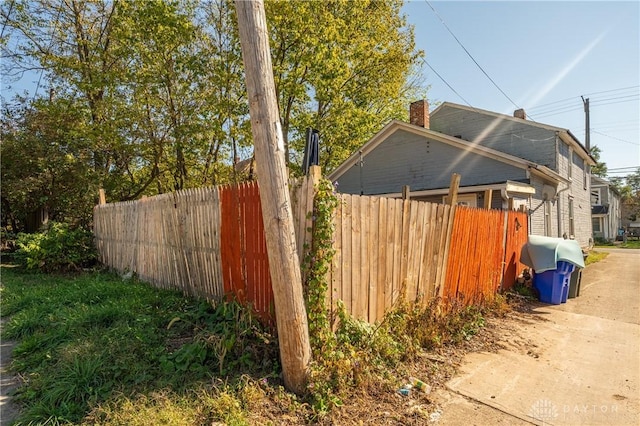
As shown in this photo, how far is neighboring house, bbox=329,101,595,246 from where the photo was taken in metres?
12.1

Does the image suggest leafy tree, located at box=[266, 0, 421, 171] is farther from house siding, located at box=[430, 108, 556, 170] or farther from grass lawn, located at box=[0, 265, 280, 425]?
grass lawn, located at box=[0, 265, 280, 425]

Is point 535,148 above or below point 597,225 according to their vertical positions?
above

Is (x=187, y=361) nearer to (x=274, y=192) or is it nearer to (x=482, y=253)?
(x=274, y=192)

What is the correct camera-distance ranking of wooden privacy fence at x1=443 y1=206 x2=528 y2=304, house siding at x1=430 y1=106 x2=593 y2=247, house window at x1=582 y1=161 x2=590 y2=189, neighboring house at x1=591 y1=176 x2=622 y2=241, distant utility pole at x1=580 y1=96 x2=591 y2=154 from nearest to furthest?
1. wooden privacy fence at x1=443 y1=206 x2=528 y2=304
2. house siding at x1=430 y1=106 x2=593 y2=247
3. house window at x1=582 y1=161 x2=590 y2=189
4. distant utility pole at x1=580 y1=96 x2=591 y2=154
5. neighboring house at x1=591 y1=176 x2=622 y2=241

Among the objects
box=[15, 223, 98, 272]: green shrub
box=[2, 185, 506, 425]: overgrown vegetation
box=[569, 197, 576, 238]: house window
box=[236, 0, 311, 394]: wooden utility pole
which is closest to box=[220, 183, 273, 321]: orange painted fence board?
box=[2, 185, 506, 425]: overgrown vegetation

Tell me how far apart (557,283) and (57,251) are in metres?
11.6

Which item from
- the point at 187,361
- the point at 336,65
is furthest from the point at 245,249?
the point at 336,65

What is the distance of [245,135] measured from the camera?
14.1m

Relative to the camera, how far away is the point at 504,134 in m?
14.5

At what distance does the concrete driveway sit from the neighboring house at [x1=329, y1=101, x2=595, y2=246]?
5.99 meters

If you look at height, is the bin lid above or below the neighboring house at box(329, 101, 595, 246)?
below

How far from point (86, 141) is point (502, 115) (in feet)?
52.6

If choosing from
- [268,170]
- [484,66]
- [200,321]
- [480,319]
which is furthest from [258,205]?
[484,66]

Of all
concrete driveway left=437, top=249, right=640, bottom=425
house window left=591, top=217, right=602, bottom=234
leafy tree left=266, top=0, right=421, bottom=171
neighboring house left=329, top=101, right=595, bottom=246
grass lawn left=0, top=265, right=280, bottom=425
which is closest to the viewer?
grass lawn left=0, top=265, right=280, bottom=425
